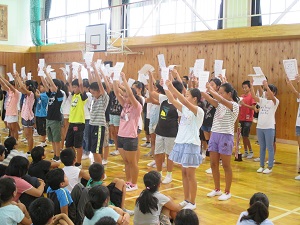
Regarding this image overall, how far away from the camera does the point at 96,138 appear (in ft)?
18.3

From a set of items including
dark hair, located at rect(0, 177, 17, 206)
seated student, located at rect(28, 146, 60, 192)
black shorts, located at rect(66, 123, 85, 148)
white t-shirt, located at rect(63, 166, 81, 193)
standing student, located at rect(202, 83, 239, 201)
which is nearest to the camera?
dark hair, located at rect(0, 177, 17, 206)

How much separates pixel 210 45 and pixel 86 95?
5210 mm

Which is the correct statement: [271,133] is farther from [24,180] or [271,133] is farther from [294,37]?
[24,180]

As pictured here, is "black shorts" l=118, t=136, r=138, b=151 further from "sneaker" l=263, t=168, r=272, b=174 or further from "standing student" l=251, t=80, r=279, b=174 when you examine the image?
"sneaker" l=263, t=168, r=272, b=174

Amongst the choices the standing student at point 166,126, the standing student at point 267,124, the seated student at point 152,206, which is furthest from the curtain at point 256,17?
the seated student at point 152,206

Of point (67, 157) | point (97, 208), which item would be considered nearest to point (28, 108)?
point (67, 157)

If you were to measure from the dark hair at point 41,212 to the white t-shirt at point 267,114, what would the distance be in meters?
4.44

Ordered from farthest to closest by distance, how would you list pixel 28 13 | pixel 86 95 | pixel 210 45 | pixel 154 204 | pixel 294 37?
pixel 28 13
pixel 210 45
pixel 294 37
pixel 86 95
pixel 154 204

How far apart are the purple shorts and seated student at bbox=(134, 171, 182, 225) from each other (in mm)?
1532

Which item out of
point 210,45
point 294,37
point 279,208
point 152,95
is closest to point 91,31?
point 210,45

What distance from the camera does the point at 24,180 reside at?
3.48 metres

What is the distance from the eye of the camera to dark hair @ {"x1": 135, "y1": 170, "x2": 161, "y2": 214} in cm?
311

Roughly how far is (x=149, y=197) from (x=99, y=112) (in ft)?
8.91

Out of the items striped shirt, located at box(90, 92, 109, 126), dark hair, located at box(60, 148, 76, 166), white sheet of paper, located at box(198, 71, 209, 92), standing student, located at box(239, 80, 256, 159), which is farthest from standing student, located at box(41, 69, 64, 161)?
standing student, located at box(239, 80, 256, 159)
